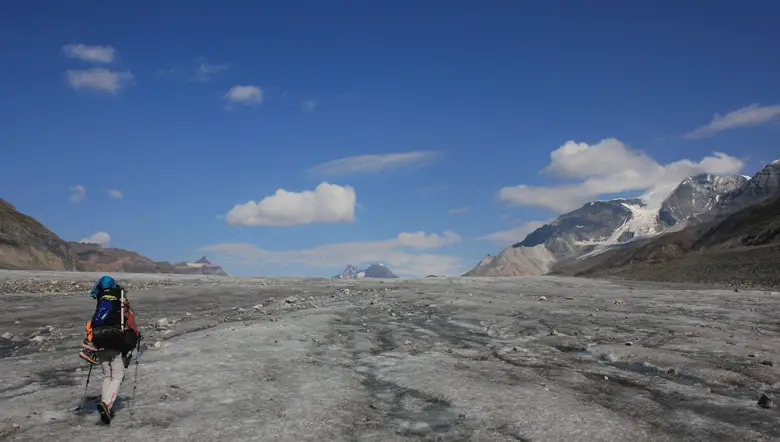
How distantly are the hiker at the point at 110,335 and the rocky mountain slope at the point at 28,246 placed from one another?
437 feet

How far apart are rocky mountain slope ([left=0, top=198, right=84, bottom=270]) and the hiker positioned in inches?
5243

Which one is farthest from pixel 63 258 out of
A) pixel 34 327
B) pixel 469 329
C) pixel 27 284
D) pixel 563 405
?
pixel 563 405

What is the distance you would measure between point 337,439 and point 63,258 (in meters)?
170

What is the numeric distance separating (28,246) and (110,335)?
154865 millimetres

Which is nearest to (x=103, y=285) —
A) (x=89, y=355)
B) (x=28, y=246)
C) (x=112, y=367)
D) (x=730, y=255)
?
(x=89, y=355)

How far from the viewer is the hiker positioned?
33.9ft

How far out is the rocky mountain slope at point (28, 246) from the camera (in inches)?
5084

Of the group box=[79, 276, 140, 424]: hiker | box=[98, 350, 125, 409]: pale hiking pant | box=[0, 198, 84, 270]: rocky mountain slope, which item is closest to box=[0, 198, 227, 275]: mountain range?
box=[0, 198, 84, 270]: rocky mountain slope

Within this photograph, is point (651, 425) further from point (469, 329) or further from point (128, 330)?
point (469, 329)

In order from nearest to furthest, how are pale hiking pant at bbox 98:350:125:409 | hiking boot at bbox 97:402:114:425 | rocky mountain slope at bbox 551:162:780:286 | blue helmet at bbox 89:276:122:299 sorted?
1. hiking boot at bbox 97:402:114:425
2. pale hiking pant at bbox 98:350:125:409
3. blue helmet at bbox 89:276:122:299
4. rocky mountain slope at bbox 551:162:780:286

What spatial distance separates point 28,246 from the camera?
452ft

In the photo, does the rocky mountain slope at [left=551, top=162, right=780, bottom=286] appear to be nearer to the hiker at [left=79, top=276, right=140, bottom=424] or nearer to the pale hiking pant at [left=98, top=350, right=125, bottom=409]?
the hiker at [left=79, top=276, right=140, bottom=424]

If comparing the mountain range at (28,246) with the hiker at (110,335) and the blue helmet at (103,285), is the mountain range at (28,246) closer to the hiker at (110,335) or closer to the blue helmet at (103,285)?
Result: the blue helmet at (103,285)

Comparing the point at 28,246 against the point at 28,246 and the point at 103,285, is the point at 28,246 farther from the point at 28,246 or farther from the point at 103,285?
the point at 103,285
